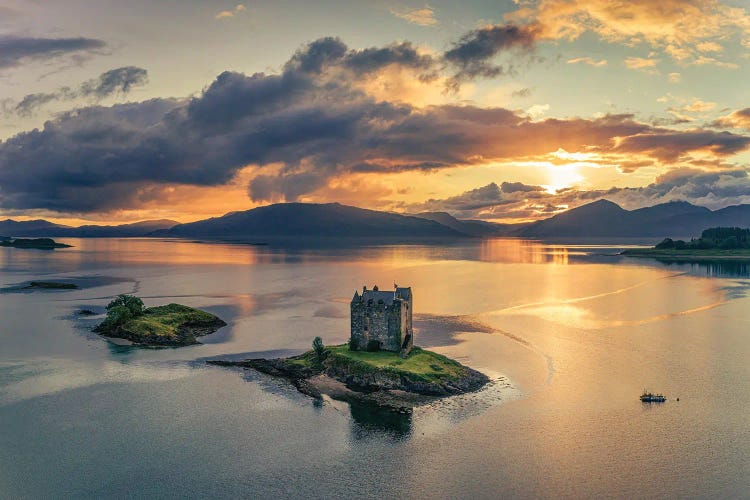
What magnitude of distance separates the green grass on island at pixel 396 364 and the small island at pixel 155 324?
4070 centimetres

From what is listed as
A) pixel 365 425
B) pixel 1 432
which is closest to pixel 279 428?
pixel 365 425

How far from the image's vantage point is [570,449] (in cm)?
6800

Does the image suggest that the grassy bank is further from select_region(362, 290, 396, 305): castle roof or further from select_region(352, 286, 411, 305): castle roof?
select_region(362, 290, 396, 305): castle roof

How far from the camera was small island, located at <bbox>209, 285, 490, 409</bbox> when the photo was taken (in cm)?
8762

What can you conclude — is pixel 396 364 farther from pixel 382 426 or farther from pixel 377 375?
pixel 382 426

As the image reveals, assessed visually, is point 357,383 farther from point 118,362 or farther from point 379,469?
point 118,362

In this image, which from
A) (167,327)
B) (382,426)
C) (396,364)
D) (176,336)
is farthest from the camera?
(167,327)

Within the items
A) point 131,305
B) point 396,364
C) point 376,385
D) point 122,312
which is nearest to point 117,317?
point 122,312

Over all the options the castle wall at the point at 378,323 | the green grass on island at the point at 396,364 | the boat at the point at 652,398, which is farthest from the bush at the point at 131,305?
the boat at the point at 652,398

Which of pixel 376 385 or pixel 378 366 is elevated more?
pixel 378 366

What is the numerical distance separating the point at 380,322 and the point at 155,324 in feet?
206

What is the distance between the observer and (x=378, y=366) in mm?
91438

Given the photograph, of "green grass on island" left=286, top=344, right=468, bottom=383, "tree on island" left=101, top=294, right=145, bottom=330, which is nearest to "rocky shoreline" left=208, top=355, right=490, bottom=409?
"green grass on island" left=286, top=344, right=468, bottom=383

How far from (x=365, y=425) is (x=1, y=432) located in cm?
4808
